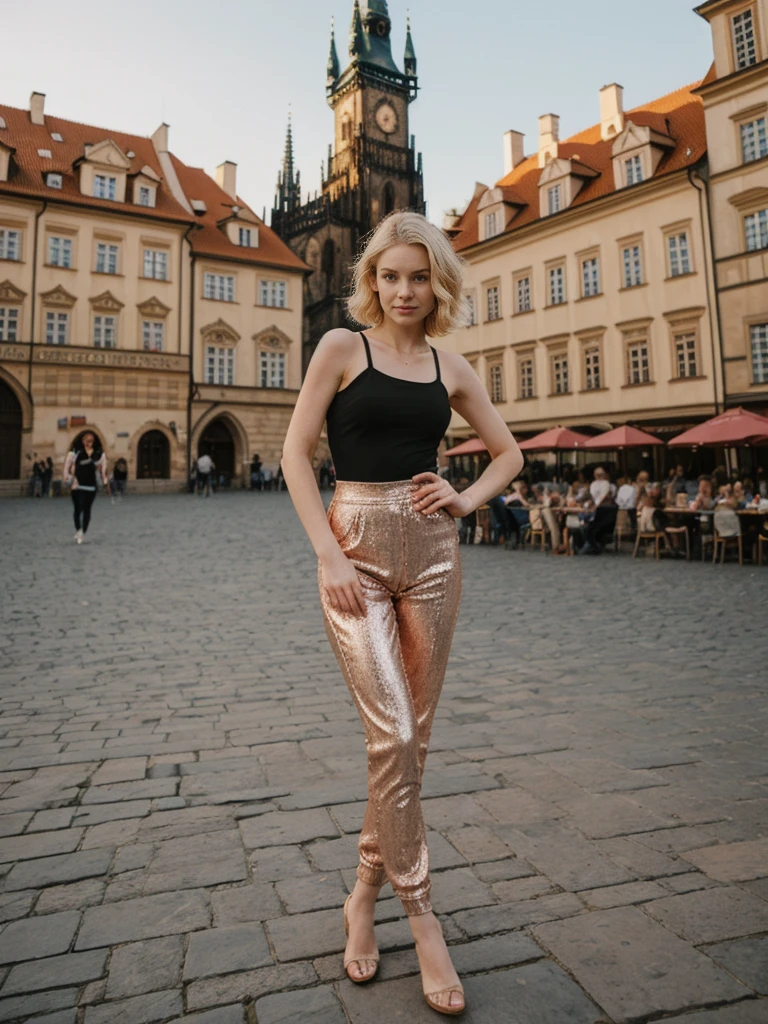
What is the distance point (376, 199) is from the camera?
64938 mm

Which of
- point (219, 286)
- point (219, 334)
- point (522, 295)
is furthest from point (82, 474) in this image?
point (219, 286)

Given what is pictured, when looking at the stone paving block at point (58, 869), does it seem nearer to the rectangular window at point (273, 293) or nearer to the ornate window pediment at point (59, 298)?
the ornate window pediment at point (59, 298)

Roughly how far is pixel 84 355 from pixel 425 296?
38279 millimetres

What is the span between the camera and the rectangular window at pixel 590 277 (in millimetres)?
29391

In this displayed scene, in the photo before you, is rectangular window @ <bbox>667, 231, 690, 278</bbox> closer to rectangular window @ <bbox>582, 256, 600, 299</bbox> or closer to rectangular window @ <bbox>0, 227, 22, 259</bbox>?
rectangular window @ <bbox>582, 256, 600, 299</bbox>

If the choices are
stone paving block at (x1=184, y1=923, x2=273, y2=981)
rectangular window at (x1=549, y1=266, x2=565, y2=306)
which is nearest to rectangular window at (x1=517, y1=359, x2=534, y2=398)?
rectangular window at (x1=549, y1=266, x2=565, y2=306)

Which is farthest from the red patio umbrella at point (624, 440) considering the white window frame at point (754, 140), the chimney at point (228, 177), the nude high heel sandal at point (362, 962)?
the chimney at point (228, 177)

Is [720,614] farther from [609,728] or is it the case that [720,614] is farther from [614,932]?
[614,932]

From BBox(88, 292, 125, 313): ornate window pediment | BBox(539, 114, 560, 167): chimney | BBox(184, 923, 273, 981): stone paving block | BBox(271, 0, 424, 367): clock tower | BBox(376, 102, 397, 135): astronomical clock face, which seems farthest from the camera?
BBox(376, 102, 397, 135): astronomical clock face

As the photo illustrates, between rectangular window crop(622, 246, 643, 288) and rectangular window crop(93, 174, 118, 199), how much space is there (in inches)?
1041

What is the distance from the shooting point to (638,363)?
1100 inches

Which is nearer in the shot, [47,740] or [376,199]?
[47,740]

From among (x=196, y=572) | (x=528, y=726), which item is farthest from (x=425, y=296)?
(x=196, y=572)

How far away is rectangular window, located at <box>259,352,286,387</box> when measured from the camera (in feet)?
142
